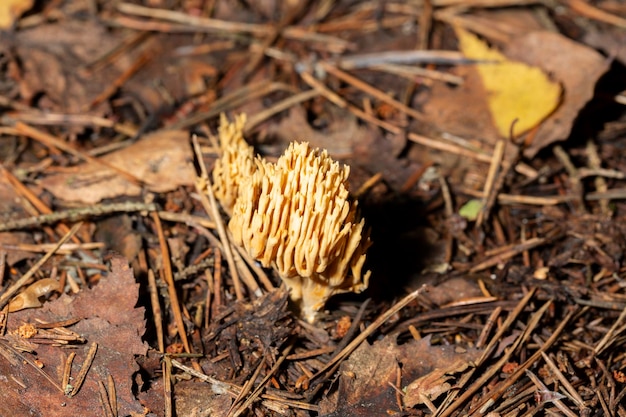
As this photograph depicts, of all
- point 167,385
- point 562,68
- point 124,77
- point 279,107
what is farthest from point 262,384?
point 562,68

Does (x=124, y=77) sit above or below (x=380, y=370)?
above

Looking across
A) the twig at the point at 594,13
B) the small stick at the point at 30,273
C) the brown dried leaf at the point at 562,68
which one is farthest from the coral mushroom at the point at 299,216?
the twig at the point at 594,13

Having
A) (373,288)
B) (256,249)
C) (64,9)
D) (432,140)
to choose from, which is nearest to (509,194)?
(432,140)

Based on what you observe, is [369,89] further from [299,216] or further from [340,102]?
[299,216]

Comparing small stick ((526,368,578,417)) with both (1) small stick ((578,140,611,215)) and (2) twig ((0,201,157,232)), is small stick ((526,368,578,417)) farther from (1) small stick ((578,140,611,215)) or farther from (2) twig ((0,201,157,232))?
(2) twig ((0,201,157,232))

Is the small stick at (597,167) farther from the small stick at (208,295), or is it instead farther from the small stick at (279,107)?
the small stick at (208,295)

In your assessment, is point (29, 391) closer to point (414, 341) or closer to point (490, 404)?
point (414, 341)
